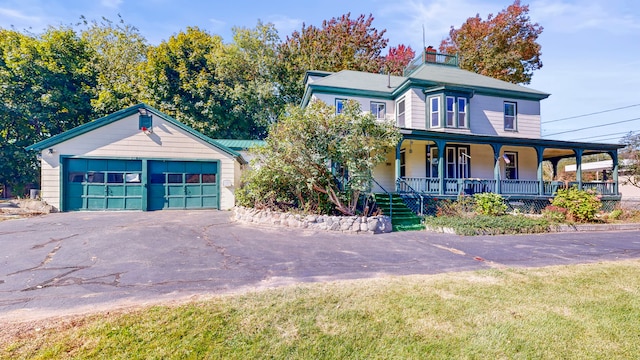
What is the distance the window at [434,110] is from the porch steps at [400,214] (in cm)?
512

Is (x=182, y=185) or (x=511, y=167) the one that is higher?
(x=511, y=167)

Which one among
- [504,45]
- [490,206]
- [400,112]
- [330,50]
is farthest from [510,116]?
[330,50]

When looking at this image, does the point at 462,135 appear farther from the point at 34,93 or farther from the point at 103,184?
the point at 34,93

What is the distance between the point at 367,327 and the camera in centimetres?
298

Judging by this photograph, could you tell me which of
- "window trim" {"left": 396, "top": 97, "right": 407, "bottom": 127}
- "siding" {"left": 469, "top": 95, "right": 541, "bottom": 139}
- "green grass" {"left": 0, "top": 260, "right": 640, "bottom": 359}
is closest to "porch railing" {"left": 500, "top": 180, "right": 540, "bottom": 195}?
"siding" {"left": 469, "top": 95, "right": 541, "bottom": 139}

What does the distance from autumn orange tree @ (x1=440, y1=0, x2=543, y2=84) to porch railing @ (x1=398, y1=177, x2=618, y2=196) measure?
42.0 ft

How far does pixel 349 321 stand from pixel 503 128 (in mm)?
16660

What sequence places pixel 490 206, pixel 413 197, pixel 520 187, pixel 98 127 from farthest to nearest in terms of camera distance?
pixel 520 187, pixel 98 127, pixel 413 197, pixel 490 206

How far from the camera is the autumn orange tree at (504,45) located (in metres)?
22.4

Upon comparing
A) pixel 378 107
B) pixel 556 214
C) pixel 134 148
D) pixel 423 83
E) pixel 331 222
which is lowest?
pixel 331 222

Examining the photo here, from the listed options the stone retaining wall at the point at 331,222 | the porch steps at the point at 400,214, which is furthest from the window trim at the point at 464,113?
the stone retaining wall at the point at 331,222

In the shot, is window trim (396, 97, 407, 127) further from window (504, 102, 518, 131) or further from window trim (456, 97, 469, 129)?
window (504, 102, 518, 131)

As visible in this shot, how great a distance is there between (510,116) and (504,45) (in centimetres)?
1148

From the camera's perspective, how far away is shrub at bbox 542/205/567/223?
1041 cm
